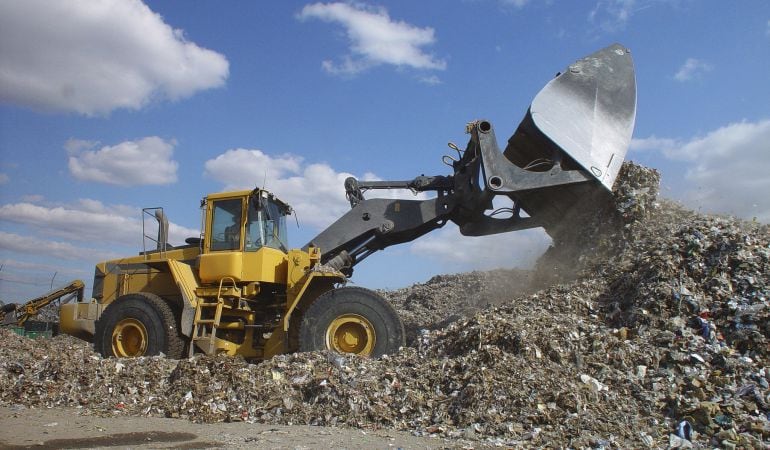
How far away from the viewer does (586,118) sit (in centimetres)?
809

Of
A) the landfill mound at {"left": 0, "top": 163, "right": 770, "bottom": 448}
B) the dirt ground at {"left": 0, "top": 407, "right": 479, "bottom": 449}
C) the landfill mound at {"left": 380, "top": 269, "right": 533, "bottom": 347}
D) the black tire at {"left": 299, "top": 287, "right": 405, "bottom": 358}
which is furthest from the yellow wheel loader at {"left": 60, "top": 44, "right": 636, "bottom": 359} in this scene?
the dirt ground at {"left": 0, "top": 407, "right": 479, "bottom": 449}

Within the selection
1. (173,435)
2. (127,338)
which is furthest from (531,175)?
(127,338)

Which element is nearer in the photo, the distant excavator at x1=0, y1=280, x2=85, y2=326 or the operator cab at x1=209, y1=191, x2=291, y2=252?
the operator cab at x1=209, y1=191, x2=291, y2=252

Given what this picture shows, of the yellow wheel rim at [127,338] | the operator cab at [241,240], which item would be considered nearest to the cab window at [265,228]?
the operator cab at [241,240]

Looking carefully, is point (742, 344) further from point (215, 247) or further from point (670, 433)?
point (215, 247)

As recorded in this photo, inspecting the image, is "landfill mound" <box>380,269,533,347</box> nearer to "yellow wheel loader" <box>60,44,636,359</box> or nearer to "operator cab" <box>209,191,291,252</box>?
"yellow wheel loader" <box>60,44,636,359</box>

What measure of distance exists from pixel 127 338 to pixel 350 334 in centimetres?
307

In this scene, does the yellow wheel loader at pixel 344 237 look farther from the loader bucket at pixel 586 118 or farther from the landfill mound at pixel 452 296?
the landfill mound at pixel 452 296

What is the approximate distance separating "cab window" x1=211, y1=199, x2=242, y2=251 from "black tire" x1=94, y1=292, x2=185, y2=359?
3.51 ft

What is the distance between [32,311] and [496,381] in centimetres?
958

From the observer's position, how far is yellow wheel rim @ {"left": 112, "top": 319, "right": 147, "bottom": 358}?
8.05m

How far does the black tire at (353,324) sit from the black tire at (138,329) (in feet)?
5.86

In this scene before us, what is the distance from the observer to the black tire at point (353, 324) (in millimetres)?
7285

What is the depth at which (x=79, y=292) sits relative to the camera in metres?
10.8
